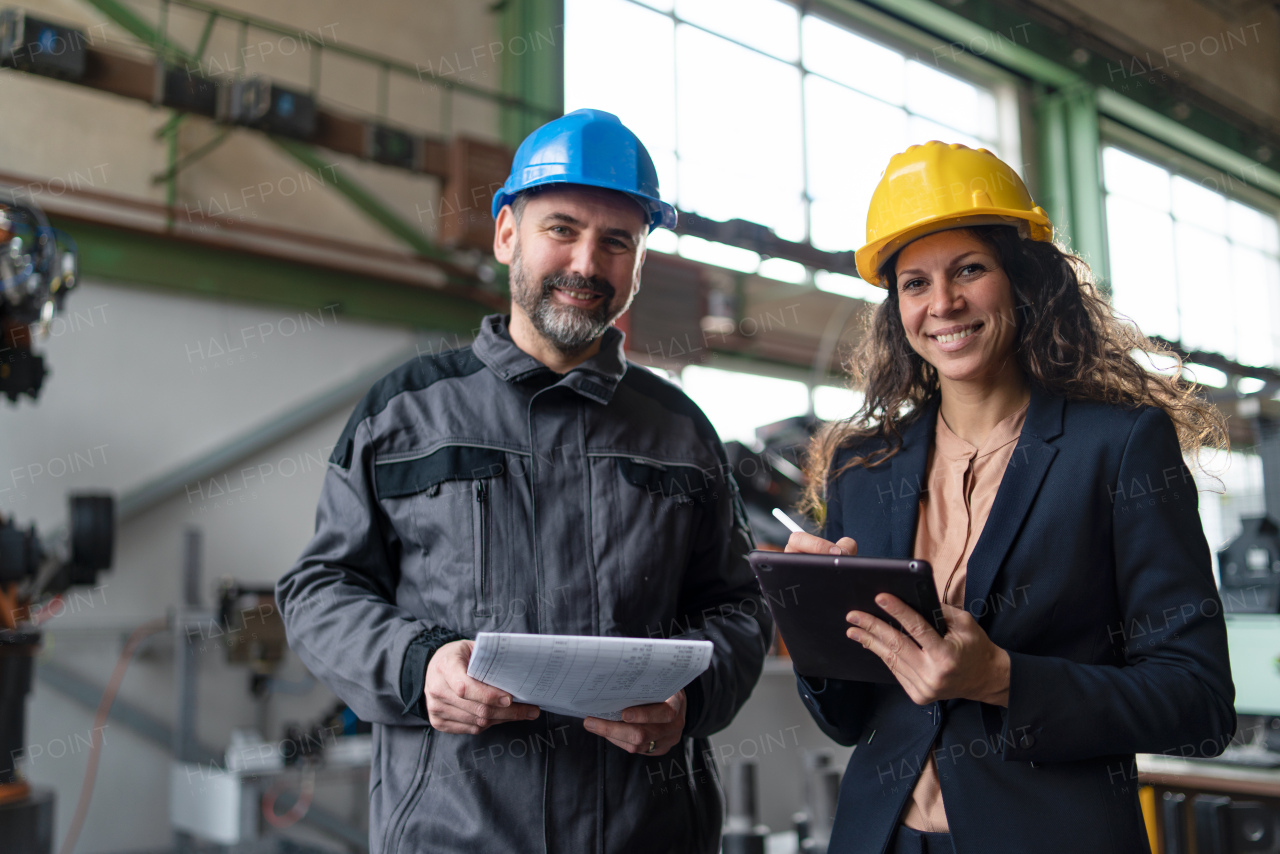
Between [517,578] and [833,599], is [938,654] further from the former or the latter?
[517,578]

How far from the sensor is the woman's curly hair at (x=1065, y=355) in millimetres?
1329

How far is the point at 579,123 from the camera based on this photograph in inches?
61.6

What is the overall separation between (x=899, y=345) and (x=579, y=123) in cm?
64

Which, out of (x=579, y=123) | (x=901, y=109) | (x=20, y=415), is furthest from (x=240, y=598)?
(x=901, y=109)

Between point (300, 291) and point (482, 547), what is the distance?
4.23 meters

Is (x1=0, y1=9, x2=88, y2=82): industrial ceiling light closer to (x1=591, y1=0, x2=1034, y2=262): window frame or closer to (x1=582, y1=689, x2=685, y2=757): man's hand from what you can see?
(x1=582, y1=689, x2=685, y2=757): man's hand

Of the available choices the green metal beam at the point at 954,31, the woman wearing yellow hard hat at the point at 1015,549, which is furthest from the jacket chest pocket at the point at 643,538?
the green metal beam at the point at 954,31

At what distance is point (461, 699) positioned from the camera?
1267 mm

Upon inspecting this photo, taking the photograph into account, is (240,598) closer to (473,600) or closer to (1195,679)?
(473,600)

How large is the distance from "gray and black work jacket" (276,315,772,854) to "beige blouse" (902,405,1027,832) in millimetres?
341

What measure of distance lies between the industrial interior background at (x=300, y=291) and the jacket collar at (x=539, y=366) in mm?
1054

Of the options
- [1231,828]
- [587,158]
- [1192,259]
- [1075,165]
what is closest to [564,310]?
[587,158]

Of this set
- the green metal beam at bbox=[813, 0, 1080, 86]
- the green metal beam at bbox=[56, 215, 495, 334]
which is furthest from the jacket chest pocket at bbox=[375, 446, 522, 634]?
the green metal beam at bbox=[813, 0, 1080, 86]

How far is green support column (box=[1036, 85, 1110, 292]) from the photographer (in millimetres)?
9875
